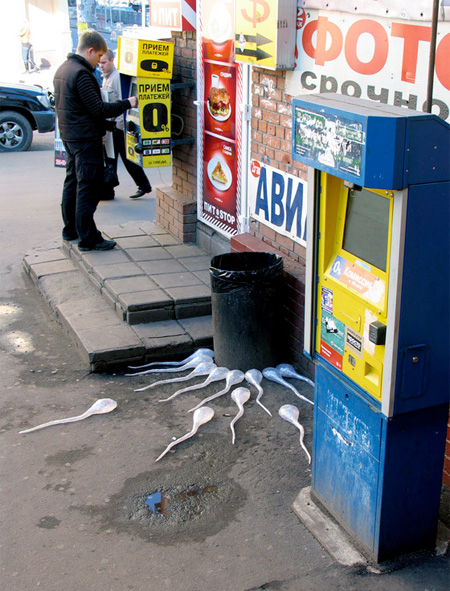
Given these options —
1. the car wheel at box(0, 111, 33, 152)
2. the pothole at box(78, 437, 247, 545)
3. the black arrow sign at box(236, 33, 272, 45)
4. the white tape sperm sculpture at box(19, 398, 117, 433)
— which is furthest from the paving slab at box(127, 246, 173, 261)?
the car wheel at box(0, 111, 33, 152)

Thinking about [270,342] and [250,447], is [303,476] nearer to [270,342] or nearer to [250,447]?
[250,447]

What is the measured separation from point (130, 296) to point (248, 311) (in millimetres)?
1337

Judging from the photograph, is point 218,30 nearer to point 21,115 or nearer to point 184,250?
point 184,250

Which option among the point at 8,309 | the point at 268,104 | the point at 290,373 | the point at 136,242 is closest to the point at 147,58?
the point at 136,242

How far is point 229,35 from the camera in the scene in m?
6.29

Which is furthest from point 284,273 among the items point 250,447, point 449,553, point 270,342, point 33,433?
point 449,553

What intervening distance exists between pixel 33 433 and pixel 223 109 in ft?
11.0

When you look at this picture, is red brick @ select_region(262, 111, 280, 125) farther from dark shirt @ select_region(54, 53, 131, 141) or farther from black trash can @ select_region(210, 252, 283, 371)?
dark shirt @ select_region(54, 53, 131, 141)

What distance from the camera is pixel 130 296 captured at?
6.30 meters

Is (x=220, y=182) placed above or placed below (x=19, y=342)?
above

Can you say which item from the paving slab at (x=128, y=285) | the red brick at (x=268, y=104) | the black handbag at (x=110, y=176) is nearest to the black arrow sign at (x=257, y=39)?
the red brick at (x=268, y=104)

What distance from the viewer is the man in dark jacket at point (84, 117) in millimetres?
6844

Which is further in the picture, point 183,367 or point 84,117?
point 84,117

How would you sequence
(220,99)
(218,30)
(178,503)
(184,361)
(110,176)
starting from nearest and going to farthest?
1. (178,503)
2. (184,361)
3. (218,30)
4. (220,99)
5. (110,176)
